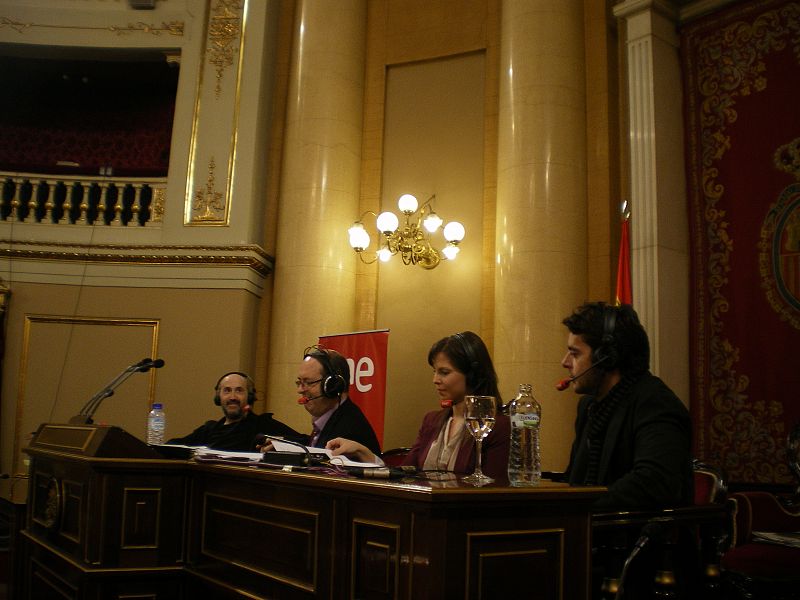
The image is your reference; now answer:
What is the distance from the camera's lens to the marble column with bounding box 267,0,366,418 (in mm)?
6824

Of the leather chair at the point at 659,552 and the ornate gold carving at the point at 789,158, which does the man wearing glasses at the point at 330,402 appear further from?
the ornate gold carving at the point at 789,158

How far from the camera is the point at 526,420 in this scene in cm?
212

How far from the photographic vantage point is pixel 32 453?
3.57 meters

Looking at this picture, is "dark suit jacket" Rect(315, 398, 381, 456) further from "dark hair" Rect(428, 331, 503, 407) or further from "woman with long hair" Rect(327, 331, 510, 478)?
"dark hair" Rect(428, 331, 503, 407)

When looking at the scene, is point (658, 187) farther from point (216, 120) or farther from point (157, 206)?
point (157, 206)

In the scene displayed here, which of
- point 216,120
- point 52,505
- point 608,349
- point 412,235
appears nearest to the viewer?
point 608,349

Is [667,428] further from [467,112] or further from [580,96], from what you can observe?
[467,112]

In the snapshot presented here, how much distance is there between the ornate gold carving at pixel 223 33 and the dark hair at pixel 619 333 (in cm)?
561

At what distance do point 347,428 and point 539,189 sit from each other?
3.03 m

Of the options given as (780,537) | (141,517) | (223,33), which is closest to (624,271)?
(780,537)

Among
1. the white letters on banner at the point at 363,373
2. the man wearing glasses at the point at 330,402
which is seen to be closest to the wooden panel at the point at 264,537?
the man wearing glasses at the point at 330,402

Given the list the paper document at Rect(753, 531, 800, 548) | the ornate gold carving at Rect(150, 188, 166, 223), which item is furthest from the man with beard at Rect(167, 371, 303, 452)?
the ornate gold carving at Rect(150, 188, 166, 223)

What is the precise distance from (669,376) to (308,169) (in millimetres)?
3530

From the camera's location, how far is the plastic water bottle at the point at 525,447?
205cm
